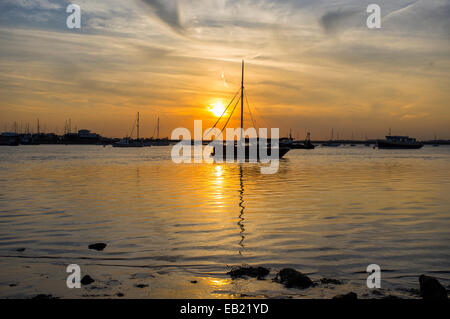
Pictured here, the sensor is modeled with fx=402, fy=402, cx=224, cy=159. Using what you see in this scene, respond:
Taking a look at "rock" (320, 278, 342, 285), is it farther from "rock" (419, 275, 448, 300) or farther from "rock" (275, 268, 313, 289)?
"rock" (419, 275, 448, 300)

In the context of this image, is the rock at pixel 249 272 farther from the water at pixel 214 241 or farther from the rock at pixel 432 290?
the rock at pixel 432 290

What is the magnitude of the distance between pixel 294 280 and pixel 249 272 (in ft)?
4.49

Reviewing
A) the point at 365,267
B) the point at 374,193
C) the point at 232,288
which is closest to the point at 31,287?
the point at 232,288

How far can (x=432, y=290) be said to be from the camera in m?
8.58

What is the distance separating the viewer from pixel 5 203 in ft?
76.6

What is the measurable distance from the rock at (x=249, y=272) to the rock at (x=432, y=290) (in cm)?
372

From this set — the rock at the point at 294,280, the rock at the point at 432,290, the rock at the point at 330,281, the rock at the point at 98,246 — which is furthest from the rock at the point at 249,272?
the rock at the point at 98,246

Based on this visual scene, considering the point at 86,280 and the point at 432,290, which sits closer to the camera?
the point at 432,290

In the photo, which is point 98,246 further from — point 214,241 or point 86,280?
point 214,241

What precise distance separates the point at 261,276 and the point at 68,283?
4.79 metres

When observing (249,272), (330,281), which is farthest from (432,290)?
(249,272)

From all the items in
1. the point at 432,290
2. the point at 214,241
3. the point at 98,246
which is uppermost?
the point at 432,290
